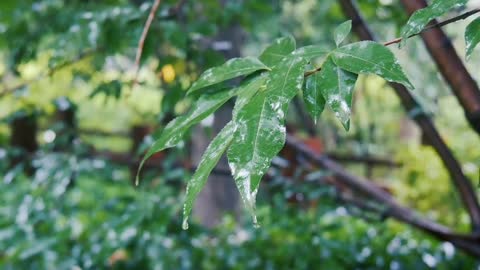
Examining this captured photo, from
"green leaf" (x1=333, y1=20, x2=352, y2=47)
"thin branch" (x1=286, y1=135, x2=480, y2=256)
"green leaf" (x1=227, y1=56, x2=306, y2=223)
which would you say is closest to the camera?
"green leaf" (x1=227, y1=56, x2=306, y2=223)

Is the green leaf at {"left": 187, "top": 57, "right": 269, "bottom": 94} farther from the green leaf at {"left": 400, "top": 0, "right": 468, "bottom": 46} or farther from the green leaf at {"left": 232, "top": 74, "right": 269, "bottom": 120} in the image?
the green leaf at {"left": 400, "top": 0, "right": 468, "bottom": 46}

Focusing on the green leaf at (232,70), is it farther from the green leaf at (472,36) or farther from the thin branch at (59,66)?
the thin branch at (59,66)

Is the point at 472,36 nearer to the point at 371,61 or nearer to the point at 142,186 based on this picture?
the point at 371,61

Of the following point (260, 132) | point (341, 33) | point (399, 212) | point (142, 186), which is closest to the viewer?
point (260, 132)

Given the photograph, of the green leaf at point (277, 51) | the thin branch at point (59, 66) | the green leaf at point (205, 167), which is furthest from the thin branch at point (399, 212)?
the green leaf at point (205, 167)

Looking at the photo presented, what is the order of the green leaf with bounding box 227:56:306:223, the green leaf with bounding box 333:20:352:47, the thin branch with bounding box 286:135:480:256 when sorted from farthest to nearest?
the thin branch with bounding box 286:135:480:256 < the green leaf with bounding box 333:20:352:47 < the green leaf with bounding box 227:56:306:223

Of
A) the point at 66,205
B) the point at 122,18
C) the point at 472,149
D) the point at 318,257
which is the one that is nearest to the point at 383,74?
the point at 122,18

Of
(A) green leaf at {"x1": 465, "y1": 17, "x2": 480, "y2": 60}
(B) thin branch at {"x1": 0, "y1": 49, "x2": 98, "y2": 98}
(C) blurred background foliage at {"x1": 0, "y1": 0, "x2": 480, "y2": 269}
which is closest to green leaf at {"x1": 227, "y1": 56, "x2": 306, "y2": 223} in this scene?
(A) green leaf at {"x1": 465, "y1": 17, "x2": 480, "y2": 60}

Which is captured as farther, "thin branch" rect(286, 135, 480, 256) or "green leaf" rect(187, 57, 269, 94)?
"thin branch" rect(286, 135, 480, 256)

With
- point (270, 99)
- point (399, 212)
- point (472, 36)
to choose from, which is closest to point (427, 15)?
point (472, 36)
